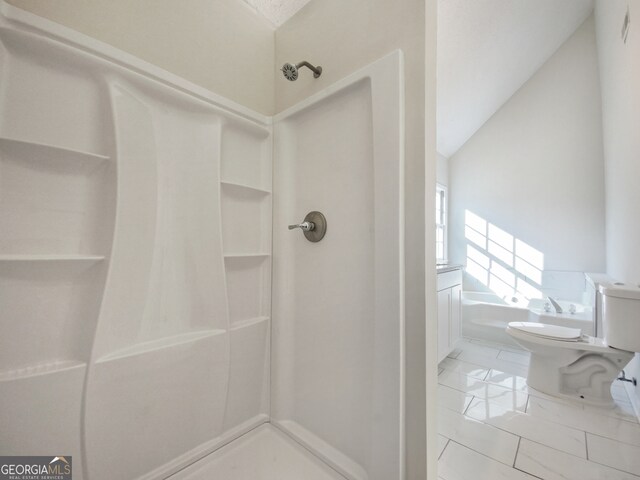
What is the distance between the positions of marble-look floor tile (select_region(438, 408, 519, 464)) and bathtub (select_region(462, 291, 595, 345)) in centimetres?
170

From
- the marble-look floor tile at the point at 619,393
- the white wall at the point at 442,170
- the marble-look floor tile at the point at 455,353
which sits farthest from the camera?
the white wall at the point at 442,170

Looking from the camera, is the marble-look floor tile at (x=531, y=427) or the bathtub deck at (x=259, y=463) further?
the marble-look floor tile at (x=531, y=427)

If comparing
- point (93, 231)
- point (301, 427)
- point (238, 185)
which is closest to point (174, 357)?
point (93, 231)

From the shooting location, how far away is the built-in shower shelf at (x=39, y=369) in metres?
0.77

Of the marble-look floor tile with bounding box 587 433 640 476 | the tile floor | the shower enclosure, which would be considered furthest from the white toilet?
the shower enclosure

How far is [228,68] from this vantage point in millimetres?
1300

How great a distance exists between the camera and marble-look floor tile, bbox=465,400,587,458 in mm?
1406

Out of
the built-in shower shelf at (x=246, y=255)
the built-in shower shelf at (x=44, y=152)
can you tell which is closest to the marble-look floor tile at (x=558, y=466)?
the built-in shower shelf at (x=246, y=255)

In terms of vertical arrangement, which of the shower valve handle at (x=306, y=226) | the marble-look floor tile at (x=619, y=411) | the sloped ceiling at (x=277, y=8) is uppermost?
the sloped ceiling at (x=277, y=8)

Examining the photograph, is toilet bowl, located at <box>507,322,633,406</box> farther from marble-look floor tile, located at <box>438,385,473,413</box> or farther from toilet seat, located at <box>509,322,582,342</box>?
marble-look floor tile, located at <box>438,385,473,413</box>

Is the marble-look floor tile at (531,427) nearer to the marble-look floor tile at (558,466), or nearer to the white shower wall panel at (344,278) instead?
the marble-look floor tile at (558,466)

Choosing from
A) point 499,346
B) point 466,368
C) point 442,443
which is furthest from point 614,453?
point 499,346

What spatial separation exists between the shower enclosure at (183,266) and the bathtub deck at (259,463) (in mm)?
43

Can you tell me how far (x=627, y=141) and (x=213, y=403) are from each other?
3.43 m
